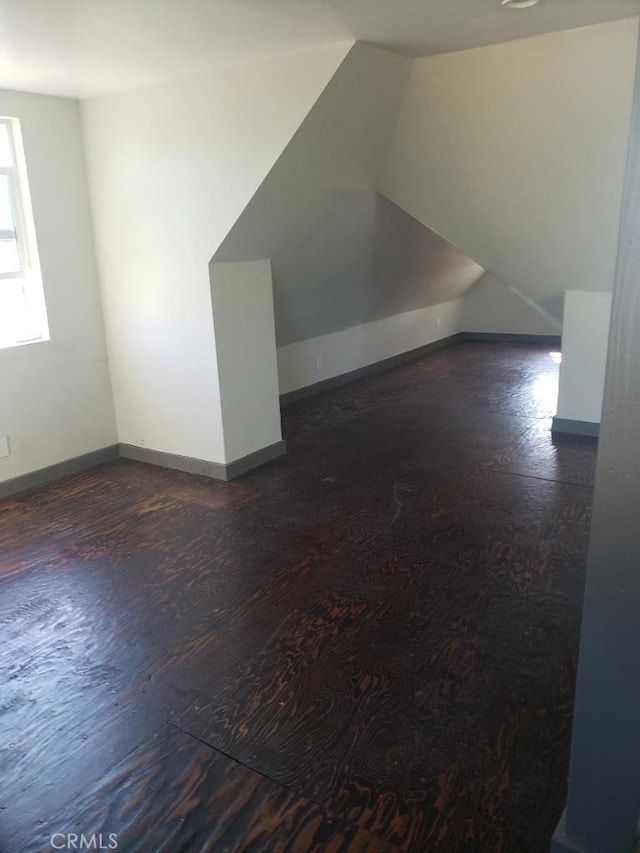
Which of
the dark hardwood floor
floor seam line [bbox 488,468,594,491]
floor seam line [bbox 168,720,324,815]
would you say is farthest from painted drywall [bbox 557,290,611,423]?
floor seam line [bbox 168,720,324,815]

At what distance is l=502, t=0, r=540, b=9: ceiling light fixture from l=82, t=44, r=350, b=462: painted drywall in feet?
2.55

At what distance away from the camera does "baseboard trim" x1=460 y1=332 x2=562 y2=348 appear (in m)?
8.13

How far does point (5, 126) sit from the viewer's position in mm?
3744

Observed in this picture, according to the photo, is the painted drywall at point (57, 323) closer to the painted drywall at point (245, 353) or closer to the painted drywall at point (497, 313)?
the painted drywall at point (245, 353)

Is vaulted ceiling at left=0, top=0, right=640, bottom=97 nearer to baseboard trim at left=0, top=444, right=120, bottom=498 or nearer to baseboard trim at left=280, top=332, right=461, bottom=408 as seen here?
baseboard trim at left=0, top=444, right=120, bottom=498

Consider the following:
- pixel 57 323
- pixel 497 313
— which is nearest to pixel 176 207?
pixel 57 323

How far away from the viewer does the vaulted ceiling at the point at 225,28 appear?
238 cm

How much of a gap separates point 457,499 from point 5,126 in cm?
338

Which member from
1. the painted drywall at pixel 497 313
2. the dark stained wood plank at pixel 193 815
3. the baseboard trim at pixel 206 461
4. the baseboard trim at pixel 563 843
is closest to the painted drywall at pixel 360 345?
the painted drywall at pixel 497 313

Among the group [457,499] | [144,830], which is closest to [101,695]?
[144,830]

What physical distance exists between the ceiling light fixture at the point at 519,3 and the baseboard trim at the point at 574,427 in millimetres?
2890

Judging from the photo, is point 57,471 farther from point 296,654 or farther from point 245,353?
point 296,654

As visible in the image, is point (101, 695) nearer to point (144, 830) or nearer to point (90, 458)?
point (144, 830)

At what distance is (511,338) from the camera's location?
8.42 metres
